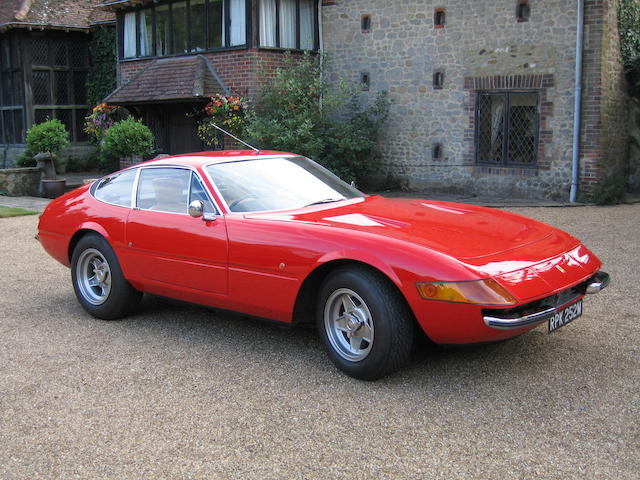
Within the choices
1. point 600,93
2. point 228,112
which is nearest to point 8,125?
point 228,112

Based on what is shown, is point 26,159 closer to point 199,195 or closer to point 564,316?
point 199,195

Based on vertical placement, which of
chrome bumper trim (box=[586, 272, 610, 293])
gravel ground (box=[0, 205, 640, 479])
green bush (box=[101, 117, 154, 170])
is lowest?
gravel ground (box=[0, 205, 640, 479])

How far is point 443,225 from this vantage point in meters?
4.88

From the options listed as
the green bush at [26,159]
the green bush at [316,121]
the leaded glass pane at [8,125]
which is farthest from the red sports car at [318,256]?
the leaded glass pane at [8,125]

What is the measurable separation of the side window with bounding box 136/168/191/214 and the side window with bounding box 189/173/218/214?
2.4 inches

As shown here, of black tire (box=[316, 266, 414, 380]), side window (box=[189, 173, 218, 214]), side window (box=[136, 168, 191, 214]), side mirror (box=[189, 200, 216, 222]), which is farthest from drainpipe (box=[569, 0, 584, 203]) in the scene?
black tire (box=[316, 266, 414, 380])

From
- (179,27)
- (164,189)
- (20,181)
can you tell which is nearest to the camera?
(164,189)

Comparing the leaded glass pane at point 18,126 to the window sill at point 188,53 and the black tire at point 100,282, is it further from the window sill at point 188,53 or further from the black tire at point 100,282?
the black tire at point 100,282

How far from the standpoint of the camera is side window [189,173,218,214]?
5258 millimetres

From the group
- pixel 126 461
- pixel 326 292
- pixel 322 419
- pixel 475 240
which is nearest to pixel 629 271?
pixel 475 240

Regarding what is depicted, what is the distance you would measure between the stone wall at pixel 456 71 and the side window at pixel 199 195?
10395 millimetres

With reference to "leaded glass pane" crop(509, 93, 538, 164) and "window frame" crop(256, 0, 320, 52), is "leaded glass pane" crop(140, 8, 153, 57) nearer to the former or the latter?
"window frame" crop(256, 0, 320, 52)

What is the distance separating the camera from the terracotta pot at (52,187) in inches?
661

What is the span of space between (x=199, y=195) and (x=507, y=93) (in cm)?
1073
